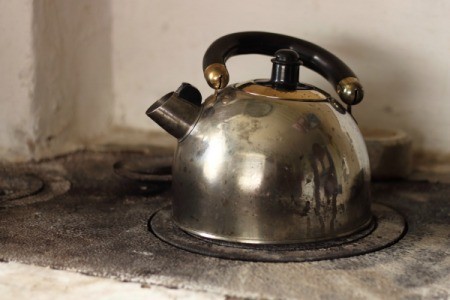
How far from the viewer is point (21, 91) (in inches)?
43.4

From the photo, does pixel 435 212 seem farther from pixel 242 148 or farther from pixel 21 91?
pixel 21 91

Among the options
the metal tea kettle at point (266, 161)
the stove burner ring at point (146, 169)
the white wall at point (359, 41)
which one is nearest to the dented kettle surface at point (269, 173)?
the metal tea kettle at point (266, 161)

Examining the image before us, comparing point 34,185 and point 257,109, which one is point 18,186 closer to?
point 34,185

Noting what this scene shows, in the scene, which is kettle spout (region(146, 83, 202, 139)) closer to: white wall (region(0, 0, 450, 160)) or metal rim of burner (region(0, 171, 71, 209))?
metal rim of burner (region(0, 171, 71, 209))

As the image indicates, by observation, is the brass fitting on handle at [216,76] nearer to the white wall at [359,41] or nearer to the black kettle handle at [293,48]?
the black kettle handle at [293,48]

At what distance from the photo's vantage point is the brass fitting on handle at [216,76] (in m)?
0.79

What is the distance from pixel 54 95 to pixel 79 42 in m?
0.13

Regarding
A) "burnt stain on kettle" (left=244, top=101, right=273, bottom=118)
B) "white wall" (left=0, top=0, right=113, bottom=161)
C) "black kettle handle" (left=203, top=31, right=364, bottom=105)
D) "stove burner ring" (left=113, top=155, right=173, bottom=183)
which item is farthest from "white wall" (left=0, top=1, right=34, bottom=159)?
"burnt stain on kettle" (left=244, top=101, right=273, bottom=118)

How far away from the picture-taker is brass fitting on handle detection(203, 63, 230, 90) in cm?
79

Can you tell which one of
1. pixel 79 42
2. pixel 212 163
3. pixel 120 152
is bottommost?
pixel 120 152

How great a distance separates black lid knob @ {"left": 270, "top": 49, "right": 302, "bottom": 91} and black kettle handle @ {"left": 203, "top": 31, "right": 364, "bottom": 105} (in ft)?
0.22

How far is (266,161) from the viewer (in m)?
0.73

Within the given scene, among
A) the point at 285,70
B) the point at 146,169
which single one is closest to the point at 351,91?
the point at 285,70

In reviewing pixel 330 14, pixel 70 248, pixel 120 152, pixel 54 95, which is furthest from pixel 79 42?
pixel 70 248
